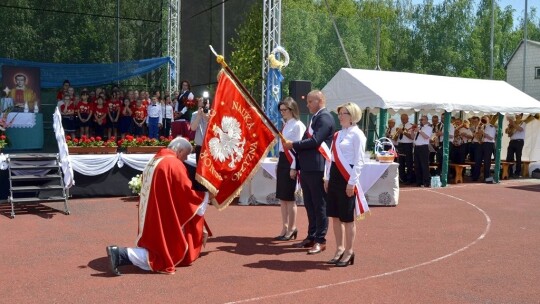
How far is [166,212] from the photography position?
20.0ft

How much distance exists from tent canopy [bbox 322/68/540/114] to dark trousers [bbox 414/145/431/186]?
1.02 meters

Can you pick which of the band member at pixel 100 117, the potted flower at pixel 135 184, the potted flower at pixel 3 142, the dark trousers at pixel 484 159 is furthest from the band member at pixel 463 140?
the potted flower at pixel 3 142

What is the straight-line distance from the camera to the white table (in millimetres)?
11227

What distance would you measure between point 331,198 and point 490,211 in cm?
582

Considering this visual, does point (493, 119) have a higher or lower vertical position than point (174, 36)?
lower

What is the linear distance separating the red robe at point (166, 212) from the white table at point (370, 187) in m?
4.96

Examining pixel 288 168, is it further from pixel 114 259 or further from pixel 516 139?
pixel 516 139

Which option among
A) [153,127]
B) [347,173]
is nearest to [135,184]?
[153,127]

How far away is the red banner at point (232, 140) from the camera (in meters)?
6.77

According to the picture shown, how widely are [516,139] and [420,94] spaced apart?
4.74 metres

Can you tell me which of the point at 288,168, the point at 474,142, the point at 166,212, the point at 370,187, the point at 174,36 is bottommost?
the point at 370,187

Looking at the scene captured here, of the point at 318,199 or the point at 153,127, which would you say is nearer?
the point at 318,199

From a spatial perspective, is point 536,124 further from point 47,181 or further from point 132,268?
point 132,268

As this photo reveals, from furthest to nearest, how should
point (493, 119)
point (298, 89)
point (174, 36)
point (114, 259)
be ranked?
point (174, 36) < point (493, 119) < point (298, 89) < point (114, 259)
